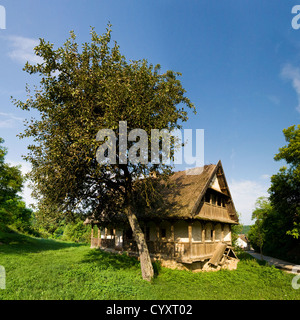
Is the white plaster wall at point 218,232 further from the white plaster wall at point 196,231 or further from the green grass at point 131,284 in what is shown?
the green grass at point 131,284

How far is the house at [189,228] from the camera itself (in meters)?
17.1

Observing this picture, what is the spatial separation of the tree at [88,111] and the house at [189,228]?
14.4ft

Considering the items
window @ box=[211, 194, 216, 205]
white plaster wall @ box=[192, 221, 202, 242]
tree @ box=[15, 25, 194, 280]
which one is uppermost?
tree @ box=[15, 25, 194, 280]

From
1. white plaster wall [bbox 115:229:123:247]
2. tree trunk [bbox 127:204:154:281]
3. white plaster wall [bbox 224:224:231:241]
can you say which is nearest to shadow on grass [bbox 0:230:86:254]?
white plaster wall [bbox 115:229:123:247]

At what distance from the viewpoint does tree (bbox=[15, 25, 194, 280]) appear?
450 inches

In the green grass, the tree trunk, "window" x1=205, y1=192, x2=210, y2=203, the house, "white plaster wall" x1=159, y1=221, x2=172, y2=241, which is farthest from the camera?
"window" x1=205, y1=192, x2=210, y2=203

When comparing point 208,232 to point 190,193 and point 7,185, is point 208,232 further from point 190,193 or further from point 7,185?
point 7,185

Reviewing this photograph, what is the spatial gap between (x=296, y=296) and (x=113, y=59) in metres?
18.7

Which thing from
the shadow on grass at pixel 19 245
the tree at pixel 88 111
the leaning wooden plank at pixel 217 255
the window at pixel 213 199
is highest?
the tree at pixel 88 111

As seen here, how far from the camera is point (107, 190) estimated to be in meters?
16.0

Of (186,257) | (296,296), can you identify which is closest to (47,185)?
(186,257)

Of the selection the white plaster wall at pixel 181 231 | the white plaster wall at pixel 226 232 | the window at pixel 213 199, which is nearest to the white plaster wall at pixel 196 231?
the white plaster wall at pixel 181 231

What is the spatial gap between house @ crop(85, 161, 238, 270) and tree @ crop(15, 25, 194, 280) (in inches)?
173

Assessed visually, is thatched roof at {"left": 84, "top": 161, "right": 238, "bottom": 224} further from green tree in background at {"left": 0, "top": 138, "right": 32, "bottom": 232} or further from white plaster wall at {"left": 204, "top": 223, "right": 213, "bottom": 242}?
green tree in background at {"left": 0, "top": 138, "right": 32, "bottom": 232}
